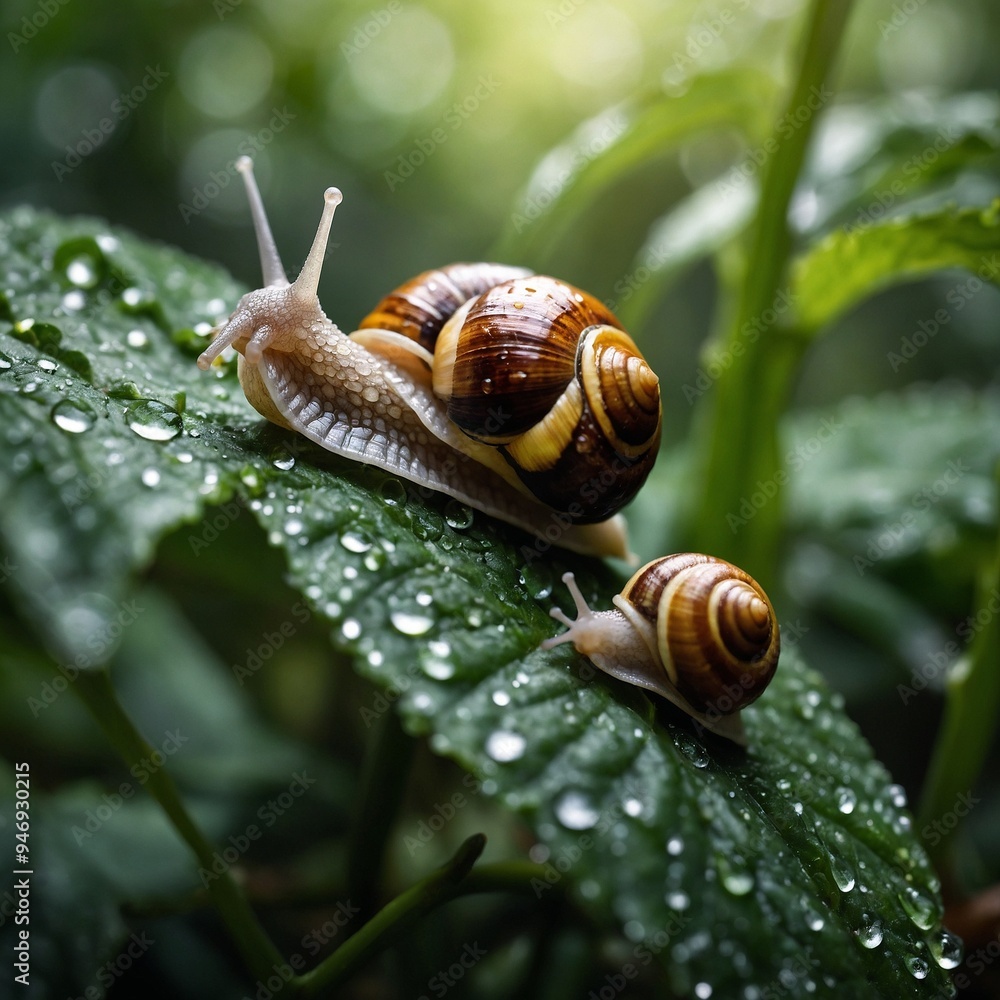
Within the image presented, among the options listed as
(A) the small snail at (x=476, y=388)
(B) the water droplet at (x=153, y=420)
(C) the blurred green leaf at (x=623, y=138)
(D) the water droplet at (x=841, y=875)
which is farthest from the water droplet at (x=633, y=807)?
(C) the blurred green leaf at (x=623, y=138)

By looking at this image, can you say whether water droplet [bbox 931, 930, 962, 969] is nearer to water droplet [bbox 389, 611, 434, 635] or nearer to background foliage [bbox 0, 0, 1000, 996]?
background foliage [bbox 0, 0, 1000, 996]

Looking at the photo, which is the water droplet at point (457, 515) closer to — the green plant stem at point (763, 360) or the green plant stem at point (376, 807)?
the green plant stem at point (376, 807)

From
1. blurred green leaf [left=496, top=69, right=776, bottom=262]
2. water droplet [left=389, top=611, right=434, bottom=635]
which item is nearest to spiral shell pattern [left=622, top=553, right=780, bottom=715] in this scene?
water droplet [left=389, top=611, right=434, bottom=635]

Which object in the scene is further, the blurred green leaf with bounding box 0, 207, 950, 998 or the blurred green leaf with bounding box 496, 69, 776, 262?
the blurred green leaf with bounding box 496, 69, 776, 262

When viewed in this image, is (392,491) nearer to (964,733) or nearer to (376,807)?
(376,807)

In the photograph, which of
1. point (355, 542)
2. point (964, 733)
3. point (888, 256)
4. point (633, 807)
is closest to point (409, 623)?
point (355, 542)

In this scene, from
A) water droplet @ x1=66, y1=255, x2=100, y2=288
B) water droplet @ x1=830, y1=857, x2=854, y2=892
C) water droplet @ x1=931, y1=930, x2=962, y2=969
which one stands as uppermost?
water droplet @ x1=66, y1=255, x2=100, y2=288

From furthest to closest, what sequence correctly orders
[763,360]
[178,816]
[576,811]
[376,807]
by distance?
[763,360]
[376,807]
[178,816]
[576,811]
